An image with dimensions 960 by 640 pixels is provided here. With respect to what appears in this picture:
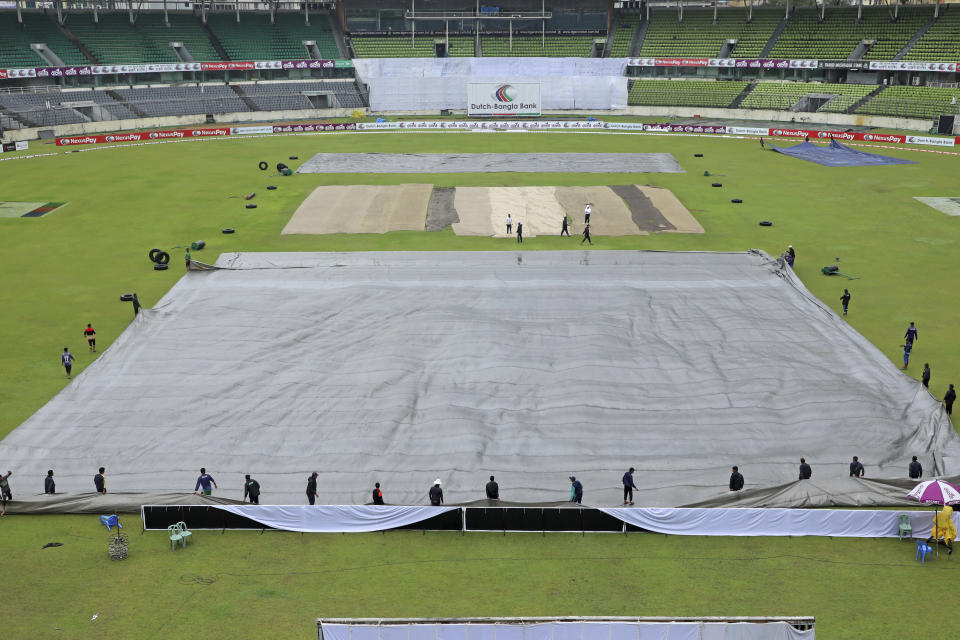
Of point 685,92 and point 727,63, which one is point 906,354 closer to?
point 727,63

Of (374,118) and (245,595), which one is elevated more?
(374,118)

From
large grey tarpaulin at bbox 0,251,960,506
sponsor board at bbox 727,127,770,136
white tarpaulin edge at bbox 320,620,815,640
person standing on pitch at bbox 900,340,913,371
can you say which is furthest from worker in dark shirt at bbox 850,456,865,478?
sponsor board at bbox 727,127,770,136

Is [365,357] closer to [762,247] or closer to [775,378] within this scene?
[775,378]

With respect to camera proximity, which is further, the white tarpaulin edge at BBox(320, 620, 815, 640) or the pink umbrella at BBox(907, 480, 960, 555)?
the pink umbrella at BBox(907, 480, 960, 555)

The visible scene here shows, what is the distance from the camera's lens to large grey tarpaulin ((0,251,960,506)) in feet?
73.5

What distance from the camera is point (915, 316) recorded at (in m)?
33.5

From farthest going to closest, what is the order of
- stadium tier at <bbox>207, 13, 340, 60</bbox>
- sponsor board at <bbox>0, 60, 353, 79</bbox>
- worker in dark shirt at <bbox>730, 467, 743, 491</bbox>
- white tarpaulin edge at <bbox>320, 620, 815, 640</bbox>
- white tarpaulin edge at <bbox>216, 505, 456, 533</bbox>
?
stadium tier at <bbox>207, 13, 340, 60</bbox>
sponsor board at <bbox>0, 60, 353, 79</bbox>
worker in dark shirt at <bbox>730, 467, 743, 491</bbox>
white tarpaulin edge at <bbox>216, 505, 456, 533</bbox>
white tarpaulin edge at <bbox>320, 620, 815, 640</bbox>

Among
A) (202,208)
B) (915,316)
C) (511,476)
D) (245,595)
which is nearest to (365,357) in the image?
(511,476)

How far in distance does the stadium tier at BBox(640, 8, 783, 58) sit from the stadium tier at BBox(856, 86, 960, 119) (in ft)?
52.5

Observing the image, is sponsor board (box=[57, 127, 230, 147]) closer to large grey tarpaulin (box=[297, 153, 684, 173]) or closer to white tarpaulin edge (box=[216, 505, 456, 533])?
large grey tarpaulin (box=[297, 153, 684, 173])

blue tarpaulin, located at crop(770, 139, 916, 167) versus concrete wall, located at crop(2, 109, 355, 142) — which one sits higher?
concrete wall, located at crop(2, 109, 355, 142)

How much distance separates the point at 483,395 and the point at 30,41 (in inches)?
3350

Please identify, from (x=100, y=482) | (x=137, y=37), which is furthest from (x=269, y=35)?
(x=100, y=482)

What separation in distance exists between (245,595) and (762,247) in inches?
1304
